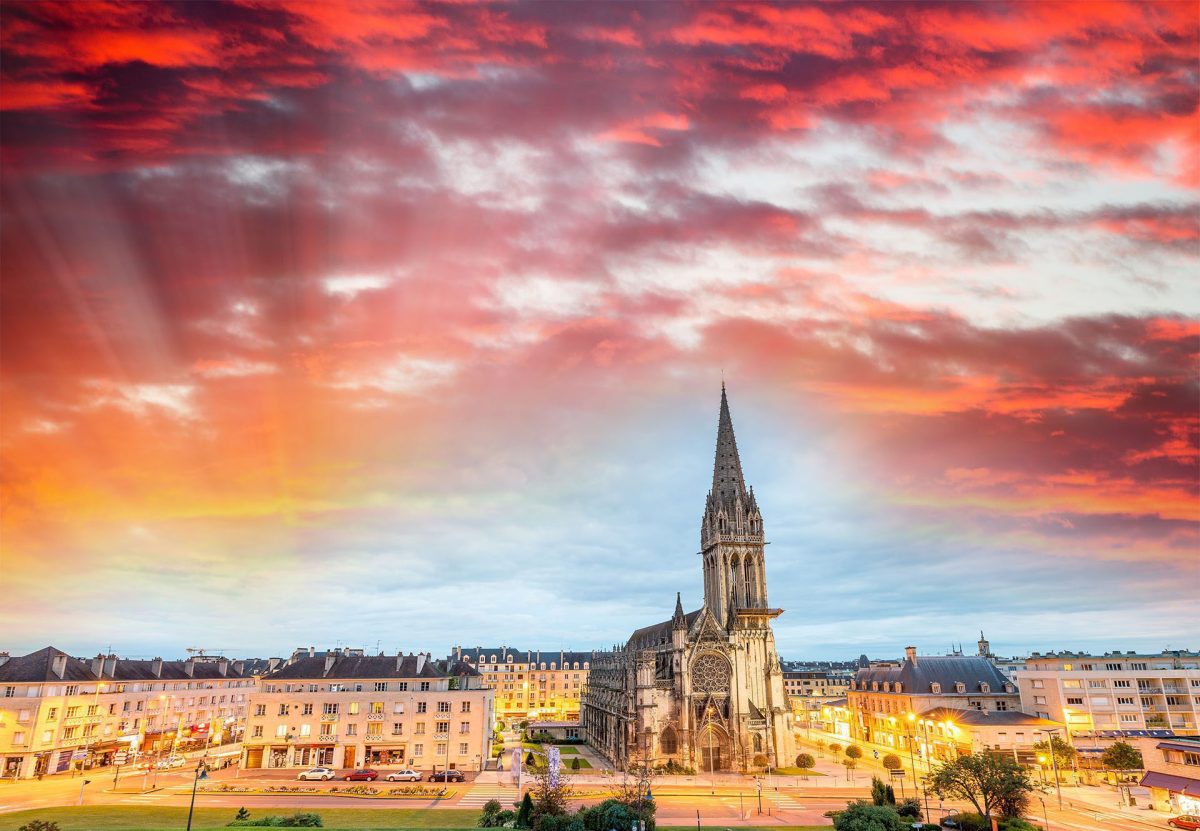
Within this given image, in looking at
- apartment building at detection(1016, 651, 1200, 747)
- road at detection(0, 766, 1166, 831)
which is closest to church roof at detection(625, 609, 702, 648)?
road at detection(0, 766, 1166, 831)

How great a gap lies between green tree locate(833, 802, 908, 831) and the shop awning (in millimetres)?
28332

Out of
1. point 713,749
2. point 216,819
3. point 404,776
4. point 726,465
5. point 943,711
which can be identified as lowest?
point 216,819

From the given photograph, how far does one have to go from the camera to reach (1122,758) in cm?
7594

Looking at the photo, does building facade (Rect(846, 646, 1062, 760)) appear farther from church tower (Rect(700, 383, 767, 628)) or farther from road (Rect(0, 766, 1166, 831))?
church tower (Rect(700, 383, 767, 628))

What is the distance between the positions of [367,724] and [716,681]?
44283 millimetres

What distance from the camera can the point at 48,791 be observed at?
6844 cm

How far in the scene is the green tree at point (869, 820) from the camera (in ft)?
146

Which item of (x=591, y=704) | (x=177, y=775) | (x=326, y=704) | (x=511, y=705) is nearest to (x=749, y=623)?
(x=591, y=704)

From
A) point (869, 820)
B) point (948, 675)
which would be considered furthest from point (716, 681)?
point (869, 820)

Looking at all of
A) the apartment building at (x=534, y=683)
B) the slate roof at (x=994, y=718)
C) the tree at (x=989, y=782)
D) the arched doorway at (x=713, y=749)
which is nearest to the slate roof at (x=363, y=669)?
the arched doorway at (x=713, y=749)

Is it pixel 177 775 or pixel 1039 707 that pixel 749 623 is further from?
pixel 177 775

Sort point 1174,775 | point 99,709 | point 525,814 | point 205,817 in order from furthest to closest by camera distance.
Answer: point 99,709, point 1174,775, point 205,817, point 525,814

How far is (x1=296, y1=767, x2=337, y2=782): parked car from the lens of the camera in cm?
7706

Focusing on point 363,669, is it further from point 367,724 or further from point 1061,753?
point 1061,753
